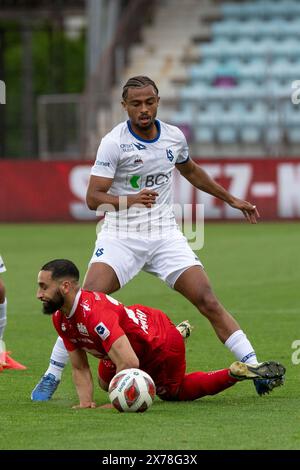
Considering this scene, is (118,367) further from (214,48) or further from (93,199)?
(214,48)

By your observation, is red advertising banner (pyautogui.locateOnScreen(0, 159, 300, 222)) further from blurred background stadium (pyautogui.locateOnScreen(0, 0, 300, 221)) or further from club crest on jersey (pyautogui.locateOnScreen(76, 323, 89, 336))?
club crest on jersey (pyautogui.locateOnScreen(76, 323, 89, 336))

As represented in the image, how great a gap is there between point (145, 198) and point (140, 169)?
0.53 m

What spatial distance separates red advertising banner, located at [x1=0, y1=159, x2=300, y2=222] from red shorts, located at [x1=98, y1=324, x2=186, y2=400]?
A: 16822 millimetres

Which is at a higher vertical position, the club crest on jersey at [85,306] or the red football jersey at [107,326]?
the club crest on jersey at [85,306]

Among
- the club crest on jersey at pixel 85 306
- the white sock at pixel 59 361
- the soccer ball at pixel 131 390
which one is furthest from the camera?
the white sock at pixel 59 361

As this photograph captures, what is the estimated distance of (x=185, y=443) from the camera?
6312mm

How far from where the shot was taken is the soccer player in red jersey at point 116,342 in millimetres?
7473

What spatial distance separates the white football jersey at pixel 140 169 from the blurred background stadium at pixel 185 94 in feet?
53.6

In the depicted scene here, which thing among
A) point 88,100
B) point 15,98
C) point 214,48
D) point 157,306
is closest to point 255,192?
point 88,100

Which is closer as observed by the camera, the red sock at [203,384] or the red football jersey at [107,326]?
A: the red football jersey at [107,326]

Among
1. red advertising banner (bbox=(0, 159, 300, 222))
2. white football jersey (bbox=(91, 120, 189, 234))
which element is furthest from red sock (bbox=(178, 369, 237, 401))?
red advertising banner (bbox=(0, 159, 300, 222))

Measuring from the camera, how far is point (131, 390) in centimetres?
732

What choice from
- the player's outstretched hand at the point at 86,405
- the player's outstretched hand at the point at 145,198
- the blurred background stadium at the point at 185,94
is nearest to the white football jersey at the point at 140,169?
the player's outstretched hand at the point at 145,198

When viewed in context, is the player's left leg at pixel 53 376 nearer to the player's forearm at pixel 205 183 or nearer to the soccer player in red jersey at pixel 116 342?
the soccer player in red jersey at pixel 116 342
